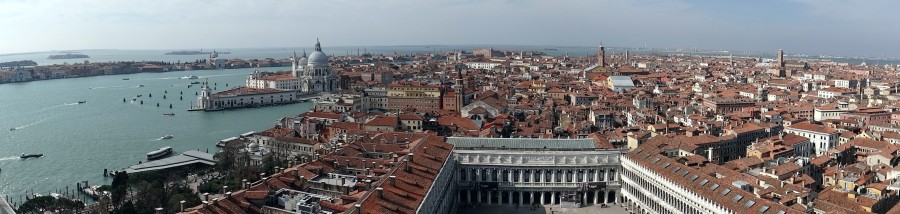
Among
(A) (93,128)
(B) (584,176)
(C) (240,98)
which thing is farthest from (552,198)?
(C) (240,98)

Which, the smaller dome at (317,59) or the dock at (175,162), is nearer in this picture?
the dock at (175,162)

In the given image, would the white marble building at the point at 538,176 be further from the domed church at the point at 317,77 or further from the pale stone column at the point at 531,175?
the domed church at the point at 317,77

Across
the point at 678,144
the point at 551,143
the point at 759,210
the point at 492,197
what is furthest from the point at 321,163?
the point at 678,144

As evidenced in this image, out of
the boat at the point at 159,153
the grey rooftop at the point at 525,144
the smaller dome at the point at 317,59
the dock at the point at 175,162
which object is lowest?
the boat at the point at 159,153

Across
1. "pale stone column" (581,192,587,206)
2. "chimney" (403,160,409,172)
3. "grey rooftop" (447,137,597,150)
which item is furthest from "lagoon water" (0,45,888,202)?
"pale stone column" (581,192,587,206)

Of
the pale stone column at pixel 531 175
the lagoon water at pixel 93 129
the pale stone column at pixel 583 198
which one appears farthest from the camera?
the lagoon water at pixel 93 129

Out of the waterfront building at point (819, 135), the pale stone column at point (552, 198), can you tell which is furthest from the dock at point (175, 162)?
the waterfront building at point (819, 135)

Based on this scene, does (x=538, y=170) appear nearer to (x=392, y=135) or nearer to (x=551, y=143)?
(x=551, y=143)
